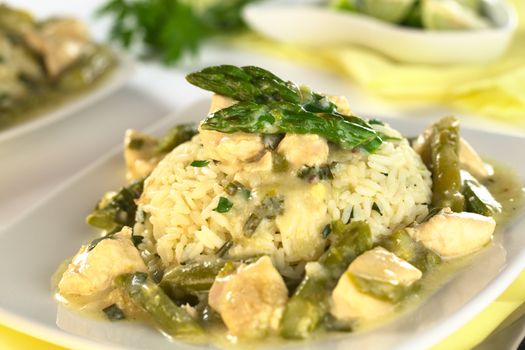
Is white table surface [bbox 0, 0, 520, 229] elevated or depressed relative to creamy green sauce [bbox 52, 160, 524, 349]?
depressed

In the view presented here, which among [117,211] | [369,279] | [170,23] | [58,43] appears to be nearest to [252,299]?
[369,279]

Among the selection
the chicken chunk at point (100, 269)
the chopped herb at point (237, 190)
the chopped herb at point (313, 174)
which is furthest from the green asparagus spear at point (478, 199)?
the chicken chunk at point (100, 269)

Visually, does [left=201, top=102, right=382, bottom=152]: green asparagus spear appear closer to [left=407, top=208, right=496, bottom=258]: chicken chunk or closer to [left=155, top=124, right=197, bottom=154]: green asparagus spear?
[left=407, top=208, right=496, bottom=258]: chicken chunk

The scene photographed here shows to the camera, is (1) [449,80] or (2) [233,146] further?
(1) [449,80]

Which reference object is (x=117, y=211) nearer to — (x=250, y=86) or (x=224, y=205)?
(x=224, y=205)

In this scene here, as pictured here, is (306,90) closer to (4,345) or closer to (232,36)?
(4,345)

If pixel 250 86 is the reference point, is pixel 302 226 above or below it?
below

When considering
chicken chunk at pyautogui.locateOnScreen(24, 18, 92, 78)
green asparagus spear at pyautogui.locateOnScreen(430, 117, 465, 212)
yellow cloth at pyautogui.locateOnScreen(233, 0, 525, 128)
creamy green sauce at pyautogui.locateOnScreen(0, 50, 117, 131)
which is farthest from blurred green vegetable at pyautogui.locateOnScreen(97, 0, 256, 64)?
green asparagus spear at pyautogui.locateOnScreen(430, 117, 465, 212)
